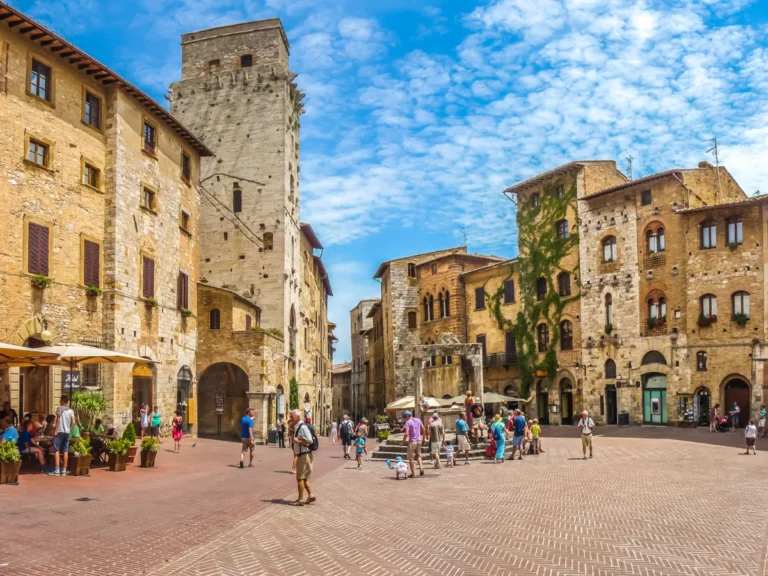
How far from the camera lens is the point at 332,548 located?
400 inches

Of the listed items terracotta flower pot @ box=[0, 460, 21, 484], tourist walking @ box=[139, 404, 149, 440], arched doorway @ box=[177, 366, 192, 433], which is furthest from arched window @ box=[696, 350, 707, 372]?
terracotta flower pot @ box=[0, 460, 21, 484]

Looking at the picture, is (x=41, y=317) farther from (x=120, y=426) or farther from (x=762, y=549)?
(x=762, y=549)

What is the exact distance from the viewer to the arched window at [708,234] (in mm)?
39281

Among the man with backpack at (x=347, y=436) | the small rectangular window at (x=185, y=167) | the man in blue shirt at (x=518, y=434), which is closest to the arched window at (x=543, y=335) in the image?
the man in blue shirt at (x=518, y=434)

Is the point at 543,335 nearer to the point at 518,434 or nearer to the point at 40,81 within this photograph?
the point at 518,434

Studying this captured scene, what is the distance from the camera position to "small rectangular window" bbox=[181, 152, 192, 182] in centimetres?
3312

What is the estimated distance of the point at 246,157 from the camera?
4331 centimetres

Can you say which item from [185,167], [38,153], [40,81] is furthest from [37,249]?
[185,167]

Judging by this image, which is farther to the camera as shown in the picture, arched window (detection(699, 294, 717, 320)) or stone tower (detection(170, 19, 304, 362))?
stone tower (detection(170, 19, 304, 362))

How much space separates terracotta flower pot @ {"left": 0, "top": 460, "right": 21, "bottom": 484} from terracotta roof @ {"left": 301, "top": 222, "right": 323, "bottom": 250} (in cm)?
3641

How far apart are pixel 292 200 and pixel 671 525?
35.8 meters

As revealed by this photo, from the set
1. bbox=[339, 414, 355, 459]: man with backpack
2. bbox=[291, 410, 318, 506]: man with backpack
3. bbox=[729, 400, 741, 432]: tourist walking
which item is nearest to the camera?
bbox=[291, 410, 318, 506]: man with backpack

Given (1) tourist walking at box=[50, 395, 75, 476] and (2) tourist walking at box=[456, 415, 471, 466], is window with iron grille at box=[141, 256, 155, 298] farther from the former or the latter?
(2) tourist walking at box=[456, 415, 471, 466]

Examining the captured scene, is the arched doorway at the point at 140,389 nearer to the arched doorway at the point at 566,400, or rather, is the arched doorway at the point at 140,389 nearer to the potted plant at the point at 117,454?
the potted plant at the point at 117,454
